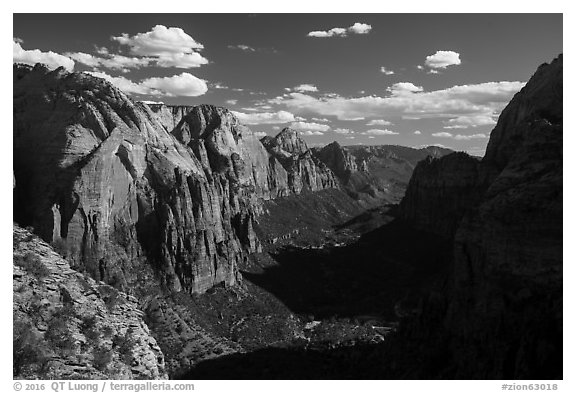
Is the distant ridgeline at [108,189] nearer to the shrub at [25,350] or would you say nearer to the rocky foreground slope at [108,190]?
the rocky foreground slope at [108,190]

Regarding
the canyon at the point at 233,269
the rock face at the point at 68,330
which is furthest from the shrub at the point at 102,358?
the canyon at the point at 233,269

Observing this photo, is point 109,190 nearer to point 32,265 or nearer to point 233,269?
point 233,269

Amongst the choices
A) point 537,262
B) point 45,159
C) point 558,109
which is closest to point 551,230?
point 537,262

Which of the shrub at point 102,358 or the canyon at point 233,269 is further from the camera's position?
the canyon at point 233,269

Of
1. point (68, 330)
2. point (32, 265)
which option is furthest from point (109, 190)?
point (68, 330)

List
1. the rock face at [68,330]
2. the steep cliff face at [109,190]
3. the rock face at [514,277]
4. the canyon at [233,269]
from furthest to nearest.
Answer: the steep cliff face at [109,190], the rock face at [514,277], the canyon at [233,269], the rock face at [68,330]

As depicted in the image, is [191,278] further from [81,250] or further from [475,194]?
[475,194]
